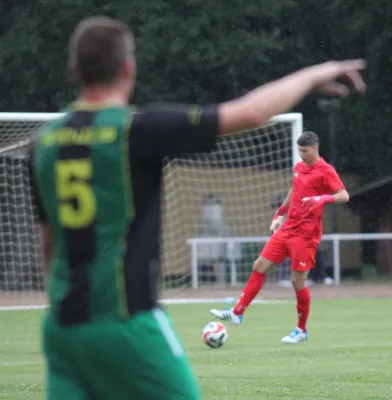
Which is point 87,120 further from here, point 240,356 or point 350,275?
point 350,275

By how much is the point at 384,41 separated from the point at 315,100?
8.11 ft

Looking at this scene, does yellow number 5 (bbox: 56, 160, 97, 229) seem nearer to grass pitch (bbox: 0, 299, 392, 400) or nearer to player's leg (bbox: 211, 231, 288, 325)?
grass pitch (bbox: 0, 299, 392, 400)

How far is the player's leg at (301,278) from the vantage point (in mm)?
12773

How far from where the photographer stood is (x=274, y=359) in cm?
1100

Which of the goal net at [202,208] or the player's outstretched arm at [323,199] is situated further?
the goal net at [202,208]

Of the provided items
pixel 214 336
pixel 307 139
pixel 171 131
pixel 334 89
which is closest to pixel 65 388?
pixel 171 131

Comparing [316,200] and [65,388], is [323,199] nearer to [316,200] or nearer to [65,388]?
[316,200]

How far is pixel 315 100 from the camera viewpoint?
34.2m

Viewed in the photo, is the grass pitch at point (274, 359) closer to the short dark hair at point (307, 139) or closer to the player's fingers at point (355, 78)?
the short dark hair at point (307, 139)

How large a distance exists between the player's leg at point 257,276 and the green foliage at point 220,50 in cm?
1985

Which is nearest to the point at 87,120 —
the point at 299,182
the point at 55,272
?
the point at 55,272

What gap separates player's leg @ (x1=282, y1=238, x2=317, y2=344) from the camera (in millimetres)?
12773

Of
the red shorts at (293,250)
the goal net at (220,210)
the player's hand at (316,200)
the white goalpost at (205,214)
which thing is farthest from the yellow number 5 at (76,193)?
the goal net at (220,210)

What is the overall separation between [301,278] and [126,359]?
947cm
